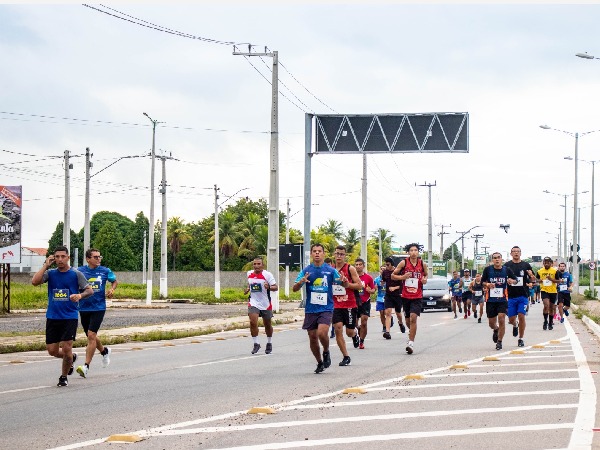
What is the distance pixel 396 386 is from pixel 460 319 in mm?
23362

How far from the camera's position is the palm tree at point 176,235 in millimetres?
113312

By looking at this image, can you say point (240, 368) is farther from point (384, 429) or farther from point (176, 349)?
point (384, 429)

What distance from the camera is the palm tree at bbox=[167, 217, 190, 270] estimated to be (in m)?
113

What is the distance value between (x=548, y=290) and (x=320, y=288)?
43.7ft

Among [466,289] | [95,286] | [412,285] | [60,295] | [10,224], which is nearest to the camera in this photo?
[60,295]

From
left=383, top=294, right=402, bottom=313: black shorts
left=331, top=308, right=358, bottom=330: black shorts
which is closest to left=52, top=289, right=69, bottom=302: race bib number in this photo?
left=331, top=308, right=358, bottom=330: black shorts

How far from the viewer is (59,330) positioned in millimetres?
13938

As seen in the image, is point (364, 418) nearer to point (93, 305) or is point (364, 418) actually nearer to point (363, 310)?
point (93, 305)

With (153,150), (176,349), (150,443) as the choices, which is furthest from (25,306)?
(150,443)

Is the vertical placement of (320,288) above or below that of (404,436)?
above

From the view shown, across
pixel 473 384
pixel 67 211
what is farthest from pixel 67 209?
pixel 473 384

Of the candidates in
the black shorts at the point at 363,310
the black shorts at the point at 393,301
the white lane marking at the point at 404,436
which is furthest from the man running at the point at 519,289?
the white lane marking at the point at 404,436

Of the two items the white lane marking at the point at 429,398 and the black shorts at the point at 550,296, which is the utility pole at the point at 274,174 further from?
the white lane marking at the point at 429,398

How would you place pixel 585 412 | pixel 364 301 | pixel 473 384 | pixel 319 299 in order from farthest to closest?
pixel 364 301 → pixel 319 299 → pixel 473 384 → pixel 585 412
